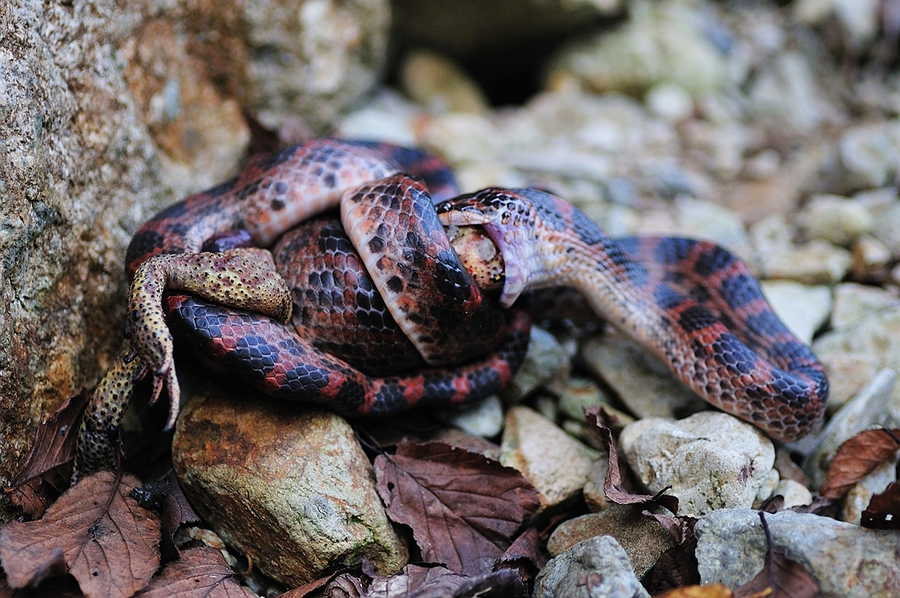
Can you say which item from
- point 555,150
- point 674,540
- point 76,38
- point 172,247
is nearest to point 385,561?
point 674,540

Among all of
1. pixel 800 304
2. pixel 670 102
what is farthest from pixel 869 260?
pixel 670 102

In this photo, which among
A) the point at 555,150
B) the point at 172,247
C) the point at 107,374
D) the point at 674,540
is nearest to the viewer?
the point at 674,540

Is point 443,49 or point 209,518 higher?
point 443,49

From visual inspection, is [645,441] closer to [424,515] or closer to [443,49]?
[424,515]

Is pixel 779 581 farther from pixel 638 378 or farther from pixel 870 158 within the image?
pixel 870 158

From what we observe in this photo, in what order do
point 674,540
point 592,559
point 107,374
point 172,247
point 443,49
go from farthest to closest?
point 443,49
point 172,247
point 107,374
point 674,540
point 592,559

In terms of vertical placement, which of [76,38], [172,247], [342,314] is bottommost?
[342,314]

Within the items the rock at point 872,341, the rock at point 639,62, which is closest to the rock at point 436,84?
the rock at point 639,62
